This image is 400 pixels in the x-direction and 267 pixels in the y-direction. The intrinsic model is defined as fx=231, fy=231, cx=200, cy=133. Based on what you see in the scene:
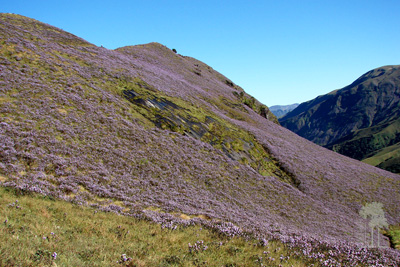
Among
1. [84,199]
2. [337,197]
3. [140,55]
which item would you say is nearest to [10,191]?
Result: [84,199]

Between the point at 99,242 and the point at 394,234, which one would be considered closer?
the point at 99,242

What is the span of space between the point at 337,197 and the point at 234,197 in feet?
66.4

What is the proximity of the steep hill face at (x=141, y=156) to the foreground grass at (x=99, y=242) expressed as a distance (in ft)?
8.53

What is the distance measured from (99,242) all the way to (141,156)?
14.2 metres

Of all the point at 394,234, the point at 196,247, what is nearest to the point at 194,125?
the point at 196,247

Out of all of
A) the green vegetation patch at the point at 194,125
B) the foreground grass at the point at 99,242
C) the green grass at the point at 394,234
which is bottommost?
the green grass at the point at 394,234

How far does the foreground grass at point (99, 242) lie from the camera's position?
7.48 m

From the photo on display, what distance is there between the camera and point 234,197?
24.2 meters

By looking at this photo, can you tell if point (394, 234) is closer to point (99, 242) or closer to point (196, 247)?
point (196, 247)

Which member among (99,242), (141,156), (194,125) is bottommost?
(99,242)

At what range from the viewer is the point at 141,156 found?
76.1ft

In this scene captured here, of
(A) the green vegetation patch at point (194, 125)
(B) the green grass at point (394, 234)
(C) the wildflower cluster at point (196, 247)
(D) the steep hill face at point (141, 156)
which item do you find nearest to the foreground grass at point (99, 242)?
(C) the wildflower cluster at point (196, 247)

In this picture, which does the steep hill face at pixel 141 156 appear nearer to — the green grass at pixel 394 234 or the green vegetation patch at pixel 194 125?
the green vegetation patch at pixel 194 125

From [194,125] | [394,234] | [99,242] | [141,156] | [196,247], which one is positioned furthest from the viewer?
[194,125]
